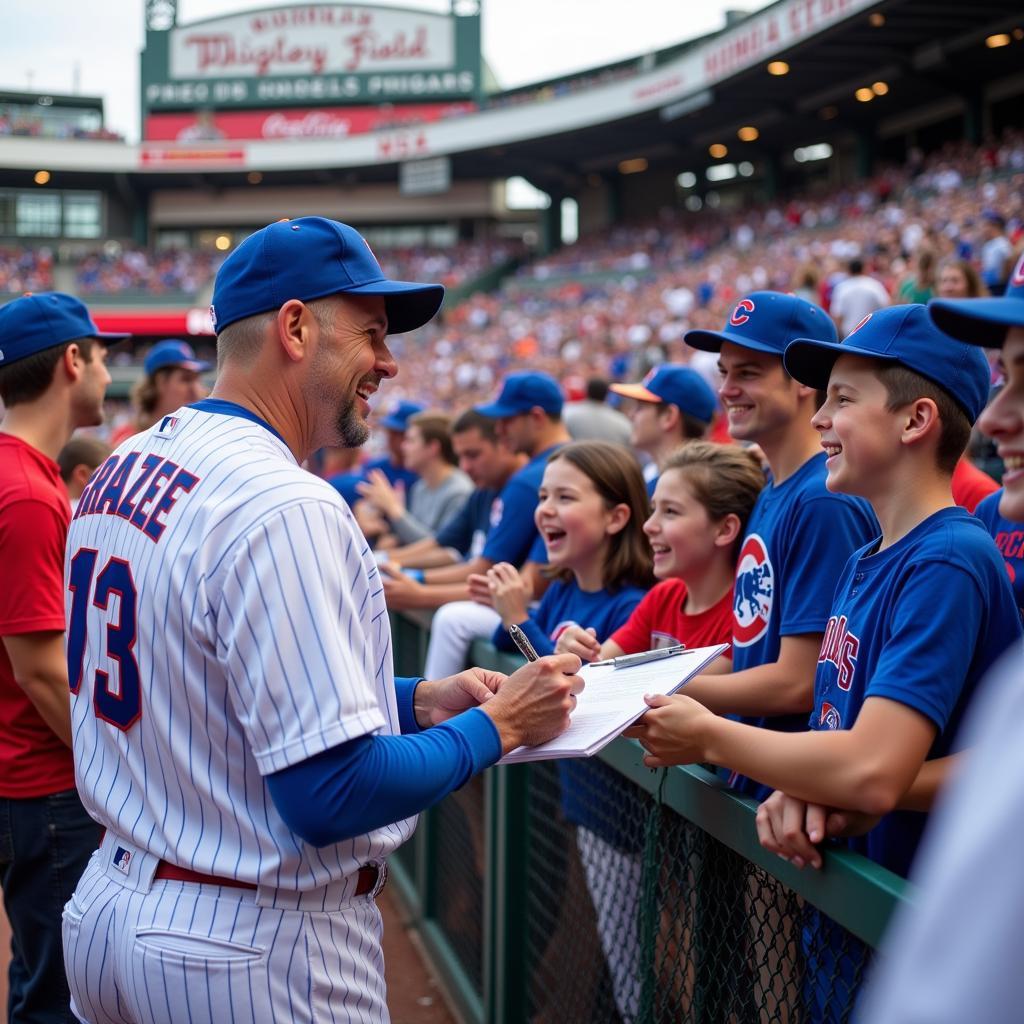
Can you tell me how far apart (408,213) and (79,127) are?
14.2 metres

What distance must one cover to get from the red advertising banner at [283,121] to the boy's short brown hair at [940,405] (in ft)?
132

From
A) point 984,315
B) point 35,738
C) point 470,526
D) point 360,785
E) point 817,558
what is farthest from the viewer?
point 470,526

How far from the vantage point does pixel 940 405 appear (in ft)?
6.13

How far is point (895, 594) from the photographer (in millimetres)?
1732

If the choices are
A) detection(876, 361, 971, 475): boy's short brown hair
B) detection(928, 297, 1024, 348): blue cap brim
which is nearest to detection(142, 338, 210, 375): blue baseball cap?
detection(876, 361, 971, 475): boy's short brown hair

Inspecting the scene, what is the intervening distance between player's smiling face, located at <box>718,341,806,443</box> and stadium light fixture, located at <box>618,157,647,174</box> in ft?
102

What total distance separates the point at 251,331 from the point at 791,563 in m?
1.15

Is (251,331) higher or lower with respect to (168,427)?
higher

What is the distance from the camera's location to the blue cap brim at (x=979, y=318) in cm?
124

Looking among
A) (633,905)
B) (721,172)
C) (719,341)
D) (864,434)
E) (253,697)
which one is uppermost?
(721,172)

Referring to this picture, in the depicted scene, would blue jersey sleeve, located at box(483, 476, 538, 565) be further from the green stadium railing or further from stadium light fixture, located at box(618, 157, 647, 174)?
stadium light fixture, located at box(618, 157, 647, 174)

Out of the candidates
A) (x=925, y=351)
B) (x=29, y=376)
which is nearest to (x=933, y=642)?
(x=925, y=351)

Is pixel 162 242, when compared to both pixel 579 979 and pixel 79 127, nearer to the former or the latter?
pixel 79 127

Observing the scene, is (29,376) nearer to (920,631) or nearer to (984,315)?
(920,631)
